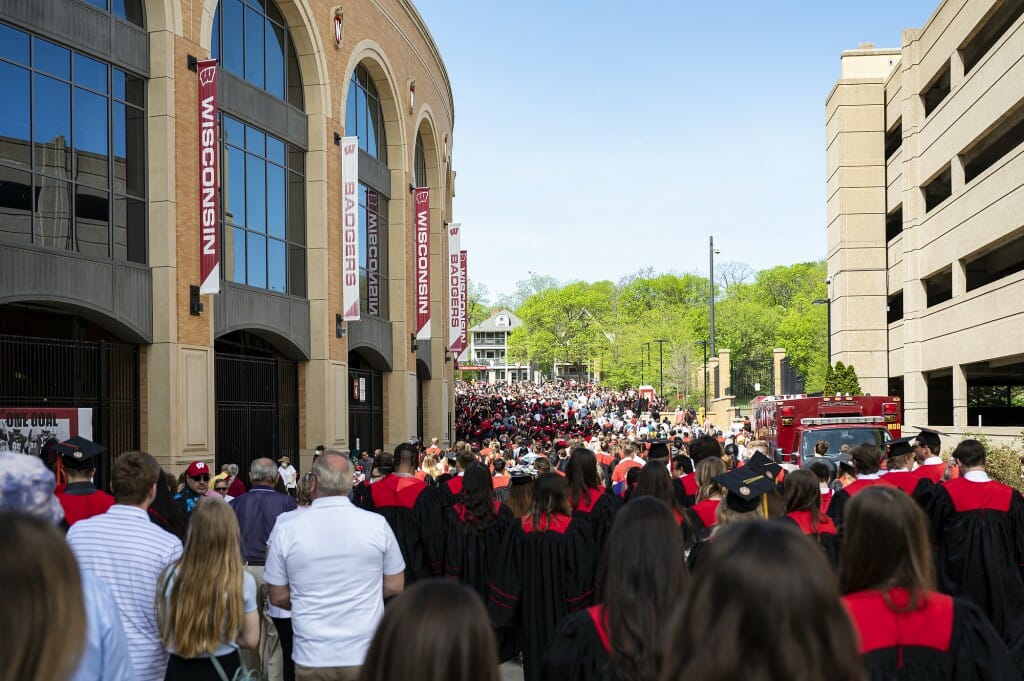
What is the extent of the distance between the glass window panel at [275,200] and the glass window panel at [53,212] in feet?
Answer: 22.8

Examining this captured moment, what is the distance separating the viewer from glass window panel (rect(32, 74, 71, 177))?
16.8 metres

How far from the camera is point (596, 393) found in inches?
3388

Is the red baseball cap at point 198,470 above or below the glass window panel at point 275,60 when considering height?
below

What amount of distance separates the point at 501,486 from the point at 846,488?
14.4 feet

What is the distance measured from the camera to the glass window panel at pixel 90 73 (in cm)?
1762

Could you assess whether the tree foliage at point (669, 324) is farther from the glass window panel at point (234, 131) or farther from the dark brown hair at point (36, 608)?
the dark brown hair at point (36, 608)

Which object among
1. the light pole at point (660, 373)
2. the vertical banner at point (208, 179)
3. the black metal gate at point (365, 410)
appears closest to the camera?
the vertical banner at point (208, 179)

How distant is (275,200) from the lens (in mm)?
24547

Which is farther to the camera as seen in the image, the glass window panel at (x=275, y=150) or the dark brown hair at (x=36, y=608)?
the glass window panel at (x=275, y=150)

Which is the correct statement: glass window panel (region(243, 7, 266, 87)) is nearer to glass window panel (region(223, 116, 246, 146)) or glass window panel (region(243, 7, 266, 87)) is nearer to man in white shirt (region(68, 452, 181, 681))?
glass window panel (region(223, 116, 246, 146))

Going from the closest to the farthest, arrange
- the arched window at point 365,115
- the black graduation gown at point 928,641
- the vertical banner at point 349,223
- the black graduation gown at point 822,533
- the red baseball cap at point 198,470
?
1. the black graduation gown at point 928,641
2. the black graduation gown at point 822,533
3. the red baseball cap at point 198,470
4. the vertical banner at point 349,223
5. the arched window at point 365,115

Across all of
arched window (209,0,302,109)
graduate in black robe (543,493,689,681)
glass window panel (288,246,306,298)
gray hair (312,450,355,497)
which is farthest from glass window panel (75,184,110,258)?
graduate in black robe (543,493,689,681)

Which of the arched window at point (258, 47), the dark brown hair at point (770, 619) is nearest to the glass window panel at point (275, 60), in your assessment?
the arched window at point (258, 47)

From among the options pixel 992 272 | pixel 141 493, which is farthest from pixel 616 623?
pixel 992 272
